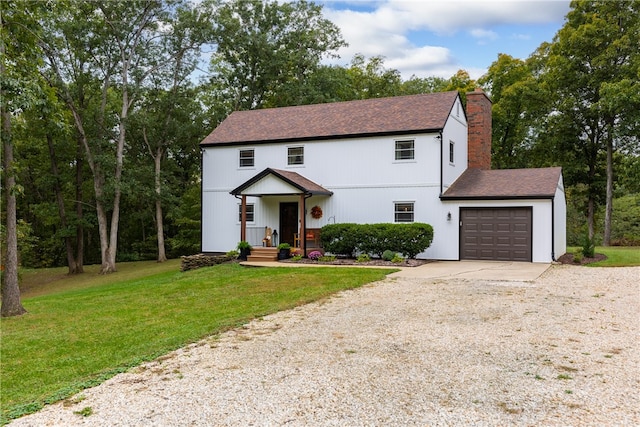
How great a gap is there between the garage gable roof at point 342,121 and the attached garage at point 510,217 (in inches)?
115

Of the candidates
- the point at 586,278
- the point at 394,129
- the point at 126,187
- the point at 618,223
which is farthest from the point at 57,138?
the point at 618,223

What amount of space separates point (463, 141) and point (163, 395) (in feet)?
62.8

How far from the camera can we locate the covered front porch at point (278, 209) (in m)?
19.5

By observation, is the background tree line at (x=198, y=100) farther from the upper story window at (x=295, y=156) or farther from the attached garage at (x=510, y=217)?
the attached garage at (x=510, y=217)

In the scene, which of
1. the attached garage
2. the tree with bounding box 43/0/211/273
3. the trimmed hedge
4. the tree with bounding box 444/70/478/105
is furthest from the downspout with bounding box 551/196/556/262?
the tree with bounding box 43/0/211/273

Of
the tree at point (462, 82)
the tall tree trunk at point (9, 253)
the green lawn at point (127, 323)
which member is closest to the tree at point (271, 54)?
the tree at point (462, 82)

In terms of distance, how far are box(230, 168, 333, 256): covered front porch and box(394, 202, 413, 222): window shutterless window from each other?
2753mm

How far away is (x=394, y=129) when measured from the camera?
64.6 feet

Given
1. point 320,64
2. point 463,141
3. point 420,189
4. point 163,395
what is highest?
point 320,64

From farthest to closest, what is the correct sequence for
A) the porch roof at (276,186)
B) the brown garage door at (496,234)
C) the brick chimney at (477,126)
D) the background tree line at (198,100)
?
1. the background tree line at (198,100)
2. the brick chimney at (477,126)
3. the porch roof at (276,186)
4. the brown garage door at (496,234)

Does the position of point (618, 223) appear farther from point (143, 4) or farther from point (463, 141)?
point (143, 4)

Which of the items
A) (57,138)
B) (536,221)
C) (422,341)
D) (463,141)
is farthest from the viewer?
(57,138)

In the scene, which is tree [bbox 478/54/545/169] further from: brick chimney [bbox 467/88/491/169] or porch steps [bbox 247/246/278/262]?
porch steps [bbox 247/246/278/262]

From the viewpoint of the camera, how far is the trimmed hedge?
17.9 m
